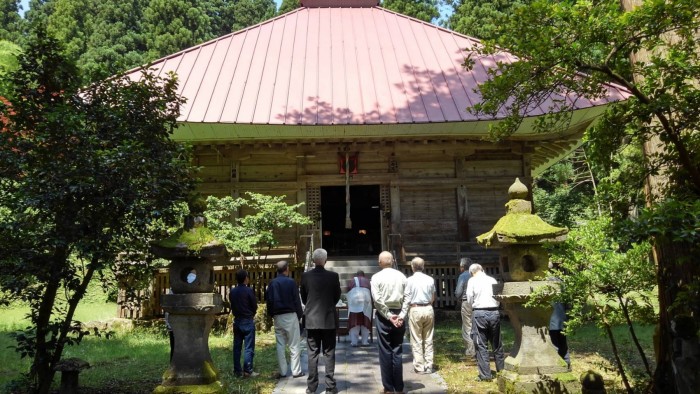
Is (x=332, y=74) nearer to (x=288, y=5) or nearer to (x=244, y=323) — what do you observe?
(x=244, y=323)

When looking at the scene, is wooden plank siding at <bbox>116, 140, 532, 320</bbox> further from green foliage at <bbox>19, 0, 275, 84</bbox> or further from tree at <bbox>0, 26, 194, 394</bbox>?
green foliage at <bbox>19, 0, 275, 84</bbox>

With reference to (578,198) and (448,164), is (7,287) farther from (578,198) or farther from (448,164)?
(578,198)

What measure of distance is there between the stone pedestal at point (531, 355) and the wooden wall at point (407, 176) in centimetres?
761

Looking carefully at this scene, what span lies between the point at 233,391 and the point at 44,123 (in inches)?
144

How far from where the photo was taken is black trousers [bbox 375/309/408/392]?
569cm

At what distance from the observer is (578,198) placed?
75.3 ft

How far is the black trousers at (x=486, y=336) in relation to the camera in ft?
21.0

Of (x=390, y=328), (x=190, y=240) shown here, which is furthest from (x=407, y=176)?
(x=190, y=240)

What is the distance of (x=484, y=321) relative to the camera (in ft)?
21.0

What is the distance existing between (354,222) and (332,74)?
740 centimetres

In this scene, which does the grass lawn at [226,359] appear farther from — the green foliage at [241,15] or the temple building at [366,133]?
the green foliage at [241,15]

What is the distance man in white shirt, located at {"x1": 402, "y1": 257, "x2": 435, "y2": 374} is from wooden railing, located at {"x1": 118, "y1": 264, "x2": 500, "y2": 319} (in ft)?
16.7

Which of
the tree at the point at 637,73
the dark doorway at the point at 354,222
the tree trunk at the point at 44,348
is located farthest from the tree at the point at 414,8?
the tree trunk at the point at 44,348

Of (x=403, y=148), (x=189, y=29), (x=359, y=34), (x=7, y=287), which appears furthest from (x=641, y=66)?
(x=189, y=29)
